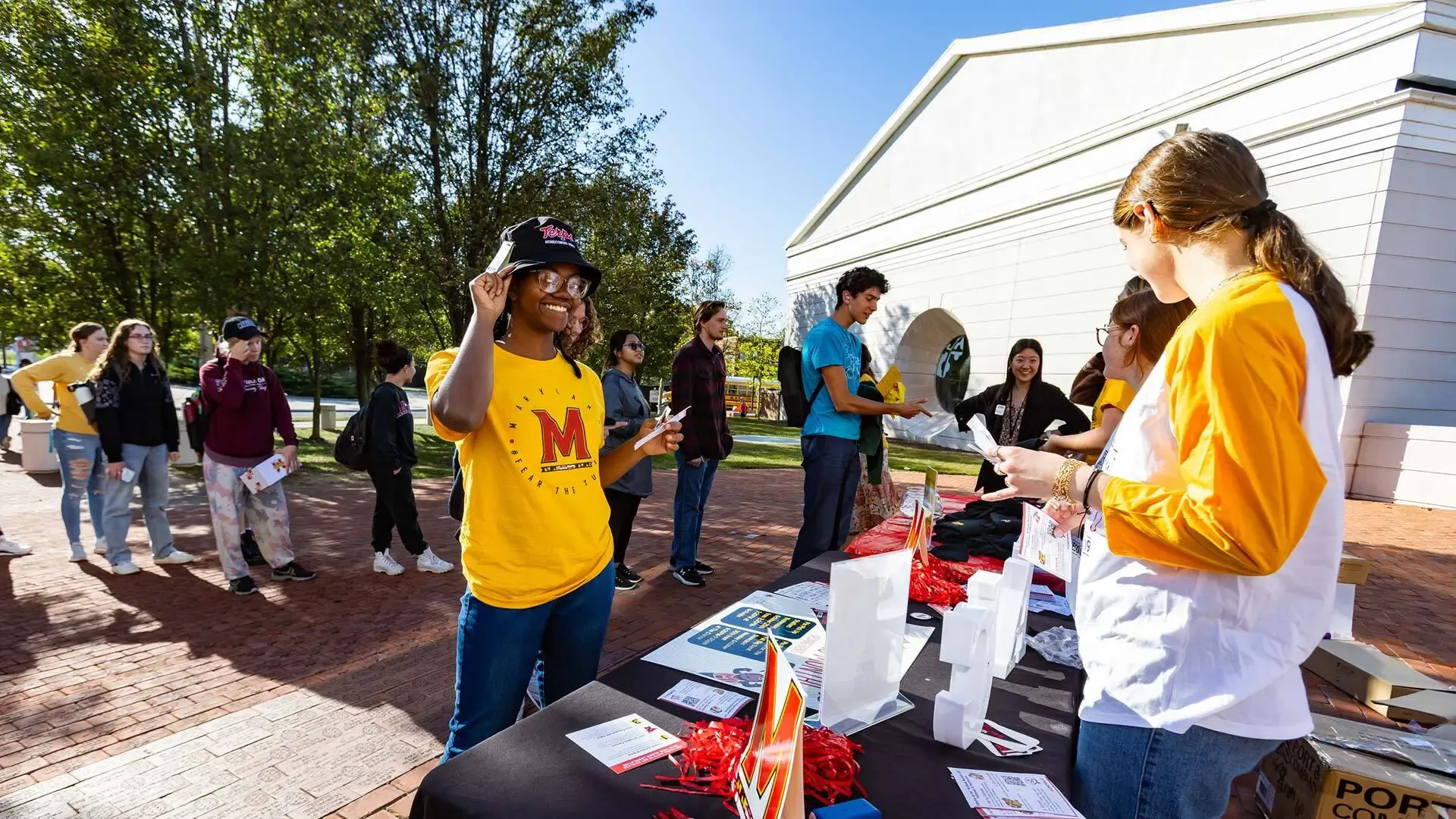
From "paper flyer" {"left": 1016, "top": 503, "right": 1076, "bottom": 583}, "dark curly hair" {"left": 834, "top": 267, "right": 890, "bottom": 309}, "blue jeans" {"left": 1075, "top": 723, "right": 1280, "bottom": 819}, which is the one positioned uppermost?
"dark curly hair" {"left": 834, "top": 267, "right": 890, "bottom": 309}

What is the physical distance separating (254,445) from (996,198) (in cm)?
1819

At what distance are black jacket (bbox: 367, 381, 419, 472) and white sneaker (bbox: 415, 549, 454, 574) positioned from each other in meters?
0.85

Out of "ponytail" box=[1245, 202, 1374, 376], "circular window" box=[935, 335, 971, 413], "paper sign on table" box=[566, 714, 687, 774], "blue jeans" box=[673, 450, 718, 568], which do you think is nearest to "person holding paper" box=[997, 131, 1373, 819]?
"ponytail" box=[1245, 202, 1374, 376]

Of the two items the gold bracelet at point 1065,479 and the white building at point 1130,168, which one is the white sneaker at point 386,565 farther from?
the white building at point 1130,168

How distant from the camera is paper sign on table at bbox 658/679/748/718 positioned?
1575mm

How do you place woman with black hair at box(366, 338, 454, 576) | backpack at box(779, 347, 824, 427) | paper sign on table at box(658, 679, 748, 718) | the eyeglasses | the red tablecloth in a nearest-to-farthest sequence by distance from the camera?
paper sign on table at box(658, 679, 748, 718)
the eyeglasses
the red tablecloth
backpack at box(779, 347, 824, 427)
woman with black hair at box(366, 338, 454, 576)

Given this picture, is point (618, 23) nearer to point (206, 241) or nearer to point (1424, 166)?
point (206, 241)

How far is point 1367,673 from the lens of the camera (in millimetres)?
3447

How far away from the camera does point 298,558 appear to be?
221 inches

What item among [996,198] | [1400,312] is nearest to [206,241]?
[996,198]

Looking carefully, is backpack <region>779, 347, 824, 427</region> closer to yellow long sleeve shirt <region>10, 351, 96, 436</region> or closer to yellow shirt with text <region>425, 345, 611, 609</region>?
yellow shirt with text <region>425, 345, 611, 609</region>

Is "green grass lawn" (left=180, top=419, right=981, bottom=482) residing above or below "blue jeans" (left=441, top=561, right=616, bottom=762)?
below

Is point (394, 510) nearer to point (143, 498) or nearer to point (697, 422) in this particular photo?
point (143, 498)

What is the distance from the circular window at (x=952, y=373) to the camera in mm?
20656
